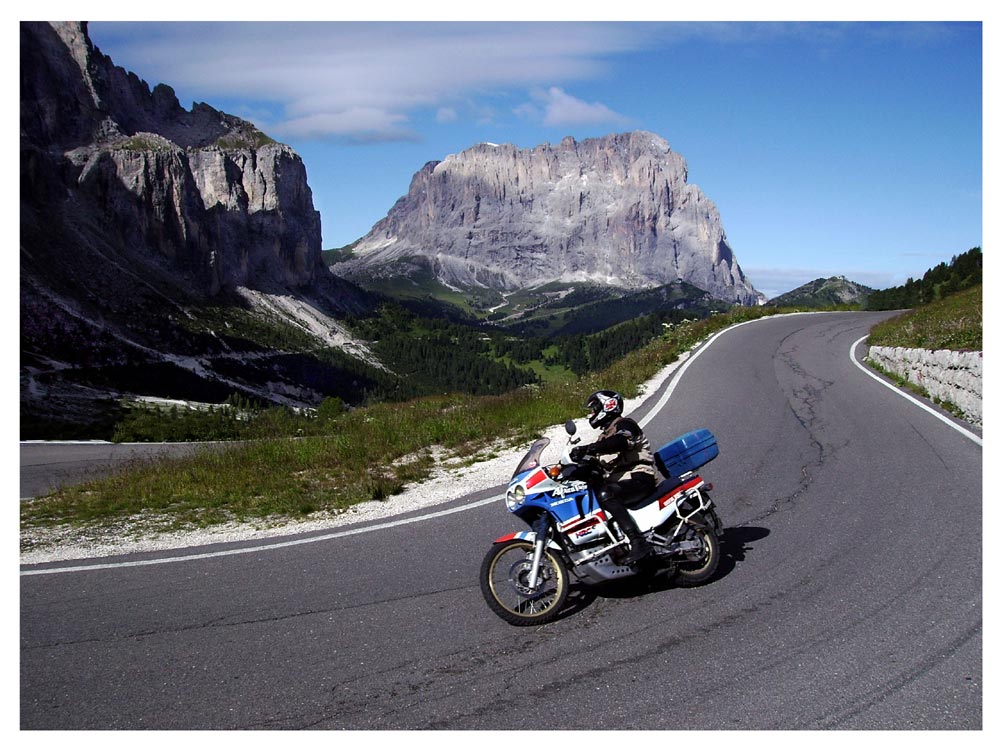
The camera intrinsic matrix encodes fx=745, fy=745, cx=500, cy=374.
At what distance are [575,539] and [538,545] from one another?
442 mm

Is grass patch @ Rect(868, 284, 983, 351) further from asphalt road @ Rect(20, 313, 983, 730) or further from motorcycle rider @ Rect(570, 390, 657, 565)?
motorcycle rider @ Rect(570, 390, 657, 565)

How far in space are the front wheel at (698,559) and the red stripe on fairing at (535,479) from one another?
1474 millimetres

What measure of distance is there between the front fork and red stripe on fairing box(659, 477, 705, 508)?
1.17 m

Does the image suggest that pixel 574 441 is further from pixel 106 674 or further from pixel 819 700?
pixel 106 674

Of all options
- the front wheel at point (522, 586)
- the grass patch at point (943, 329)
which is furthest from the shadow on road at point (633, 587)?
the grass patch at point (943, 329)

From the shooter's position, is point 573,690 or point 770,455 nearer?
point 573,690

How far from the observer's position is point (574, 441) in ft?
21.3

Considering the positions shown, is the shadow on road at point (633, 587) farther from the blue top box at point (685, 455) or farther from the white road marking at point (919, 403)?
the white road marking at point (919, 403)

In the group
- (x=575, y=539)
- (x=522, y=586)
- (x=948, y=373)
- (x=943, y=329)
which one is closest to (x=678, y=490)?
(x=575, y=539)

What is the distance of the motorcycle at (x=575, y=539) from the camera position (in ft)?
20.8

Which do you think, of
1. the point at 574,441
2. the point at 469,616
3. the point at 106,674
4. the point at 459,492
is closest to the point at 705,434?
the point at 574,441

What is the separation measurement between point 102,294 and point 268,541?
161 metres

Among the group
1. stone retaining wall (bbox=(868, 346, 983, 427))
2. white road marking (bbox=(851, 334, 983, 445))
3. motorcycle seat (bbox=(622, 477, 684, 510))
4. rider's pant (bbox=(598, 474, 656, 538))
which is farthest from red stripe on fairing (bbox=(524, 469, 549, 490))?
stone retaining wall (bbox=(868, 346, 983, 427))

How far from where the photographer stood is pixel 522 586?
6305 mm
